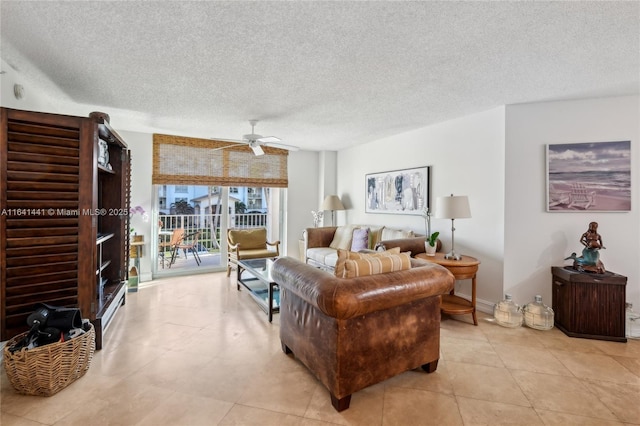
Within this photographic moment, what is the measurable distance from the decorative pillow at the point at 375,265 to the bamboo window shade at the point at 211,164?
3.22 meters

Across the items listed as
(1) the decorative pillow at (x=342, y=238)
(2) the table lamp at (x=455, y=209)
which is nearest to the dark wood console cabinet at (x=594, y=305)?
(2) the table lamp at (x=455, y=209)

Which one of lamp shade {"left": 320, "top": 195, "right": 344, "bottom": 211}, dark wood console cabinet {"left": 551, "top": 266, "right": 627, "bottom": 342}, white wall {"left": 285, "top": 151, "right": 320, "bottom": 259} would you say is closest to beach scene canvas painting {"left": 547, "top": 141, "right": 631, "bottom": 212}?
dark wood console cabinet {"left": 551, "top": 266, "right": 627, "bottom": 342}

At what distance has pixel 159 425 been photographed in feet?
5.45

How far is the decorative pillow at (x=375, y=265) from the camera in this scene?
1.88 meters

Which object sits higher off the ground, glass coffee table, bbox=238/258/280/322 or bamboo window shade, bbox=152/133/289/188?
bamboo window shade, bbox=152/133/289/188

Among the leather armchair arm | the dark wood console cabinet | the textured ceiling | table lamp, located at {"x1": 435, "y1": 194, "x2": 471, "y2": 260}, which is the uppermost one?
the textured ceiling

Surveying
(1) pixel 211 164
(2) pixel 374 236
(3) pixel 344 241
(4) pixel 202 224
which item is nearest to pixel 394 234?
(2) pixel 374 236

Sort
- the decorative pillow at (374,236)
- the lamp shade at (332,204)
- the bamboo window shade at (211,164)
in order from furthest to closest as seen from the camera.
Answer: the lamp shade at (332,204)
the bamboo window shade at (211,164)
the decorative pillow at (374,236)

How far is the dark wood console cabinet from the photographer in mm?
2674

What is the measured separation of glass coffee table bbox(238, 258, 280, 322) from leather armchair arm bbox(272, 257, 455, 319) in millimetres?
1083

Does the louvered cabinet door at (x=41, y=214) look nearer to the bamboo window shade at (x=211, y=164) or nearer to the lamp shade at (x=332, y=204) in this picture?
the bamboo window shade at (x=211, y=164)

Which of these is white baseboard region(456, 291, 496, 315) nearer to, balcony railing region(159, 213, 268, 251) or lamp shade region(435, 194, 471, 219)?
lamp shade region(435, 194, 471, 219)

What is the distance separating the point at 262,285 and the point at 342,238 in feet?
5.42

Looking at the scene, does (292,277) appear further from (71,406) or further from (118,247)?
(118,247)
